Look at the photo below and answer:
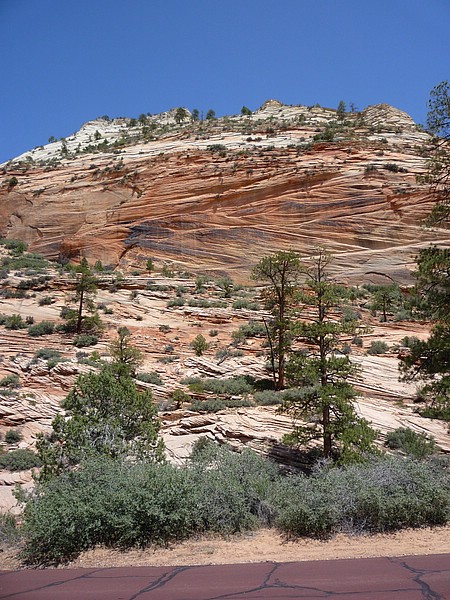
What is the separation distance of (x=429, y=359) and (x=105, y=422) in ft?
24.1

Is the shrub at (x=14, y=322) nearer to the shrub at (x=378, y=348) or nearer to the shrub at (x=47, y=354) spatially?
the shrub at (x=47, y=354)

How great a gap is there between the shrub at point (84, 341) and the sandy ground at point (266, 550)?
15.2 m

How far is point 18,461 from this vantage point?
1234cm

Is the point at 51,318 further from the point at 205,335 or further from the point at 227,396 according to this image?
the point at 227,396

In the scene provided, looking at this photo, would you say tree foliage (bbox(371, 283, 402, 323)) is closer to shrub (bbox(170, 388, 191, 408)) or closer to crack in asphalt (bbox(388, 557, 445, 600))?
shrub (bbox(170, 388, 191, 408))

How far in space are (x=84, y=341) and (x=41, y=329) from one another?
2.83 metres

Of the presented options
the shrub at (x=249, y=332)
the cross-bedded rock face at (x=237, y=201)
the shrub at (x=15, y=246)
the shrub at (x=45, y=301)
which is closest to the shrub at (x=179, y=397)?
the shrub at (x=249, y=332)

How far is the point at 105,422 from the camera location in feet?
33.0

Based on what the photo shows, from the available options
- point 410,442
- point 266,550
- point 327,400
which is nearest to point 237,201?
point 327,400

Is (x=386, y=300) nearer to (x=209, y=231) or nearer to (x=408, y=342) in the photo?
(x=408, y=342)

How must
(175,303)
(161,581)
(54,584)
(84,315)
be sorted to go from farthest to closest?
1. (175,303)
2. (84,315)
3. (54,584)
4. (161,581)

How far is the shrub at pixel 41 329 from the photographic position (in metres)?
22.3

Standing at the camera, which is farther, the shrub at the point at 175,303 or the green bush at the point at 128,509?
the shrub at the point at 175,303

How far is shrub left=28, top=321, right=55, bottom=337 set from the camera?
Result: 22.3 metres
